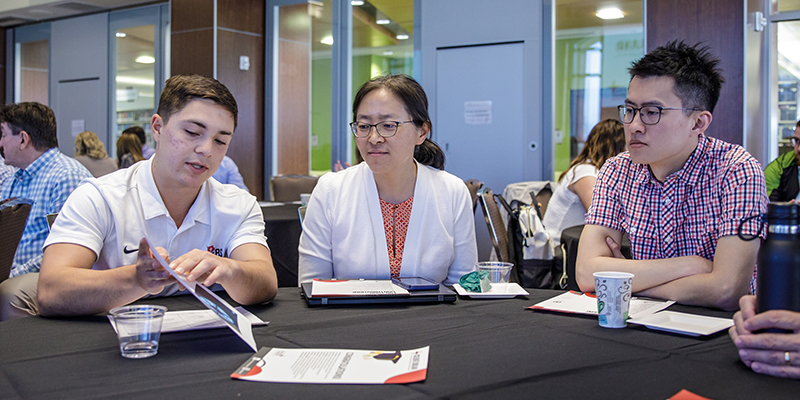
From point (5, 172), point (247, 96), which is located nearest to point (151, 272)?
point (5, 172)

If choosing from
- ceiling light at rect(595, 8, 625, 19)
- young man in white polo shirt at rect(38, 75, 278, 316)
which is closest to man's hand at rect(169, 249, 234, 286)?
→ young man in white polo shirt at rect(38, 75, 278, 316)

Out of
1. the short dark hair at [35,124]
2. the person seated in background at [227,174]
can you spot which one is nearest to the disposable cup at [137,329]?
the short dark hair at [35,124]

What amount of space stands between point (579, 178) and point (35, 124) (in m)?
3.19

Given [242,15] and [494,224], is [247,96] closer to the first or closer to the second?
[242,15]

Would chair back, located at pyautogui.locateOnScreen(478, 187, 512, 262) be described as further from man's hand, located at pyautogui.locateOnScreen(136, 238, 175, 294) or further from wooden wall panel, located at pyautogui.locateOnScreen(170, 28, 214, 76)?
wooden wall panel, located at pyautogui.locateOnScreen(170, 28, 214, 76)

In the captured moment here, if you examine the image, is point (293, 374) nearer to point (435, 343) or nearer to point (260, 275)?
point (435, 343)

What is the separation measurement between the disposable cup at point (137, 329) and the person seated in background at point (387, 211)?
102 centimetres

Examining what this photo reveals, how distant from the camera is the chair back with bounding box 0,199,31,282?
2402mm

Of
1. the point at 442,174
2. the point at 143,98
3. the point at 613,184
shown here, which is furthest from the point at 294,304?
the point at 143,98

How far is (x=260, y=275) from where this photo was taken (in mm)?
1522

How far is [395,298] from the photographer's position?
1541 millimetres

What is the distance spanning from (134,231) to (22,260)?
150cm

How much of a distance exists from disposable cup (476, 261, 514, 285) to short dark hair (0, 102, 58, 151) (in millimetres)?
2830

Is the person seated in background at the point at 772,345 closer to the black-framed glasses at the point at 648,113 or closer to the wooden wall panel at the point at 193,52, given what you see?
the black-framed glasses at the point at 648,113
